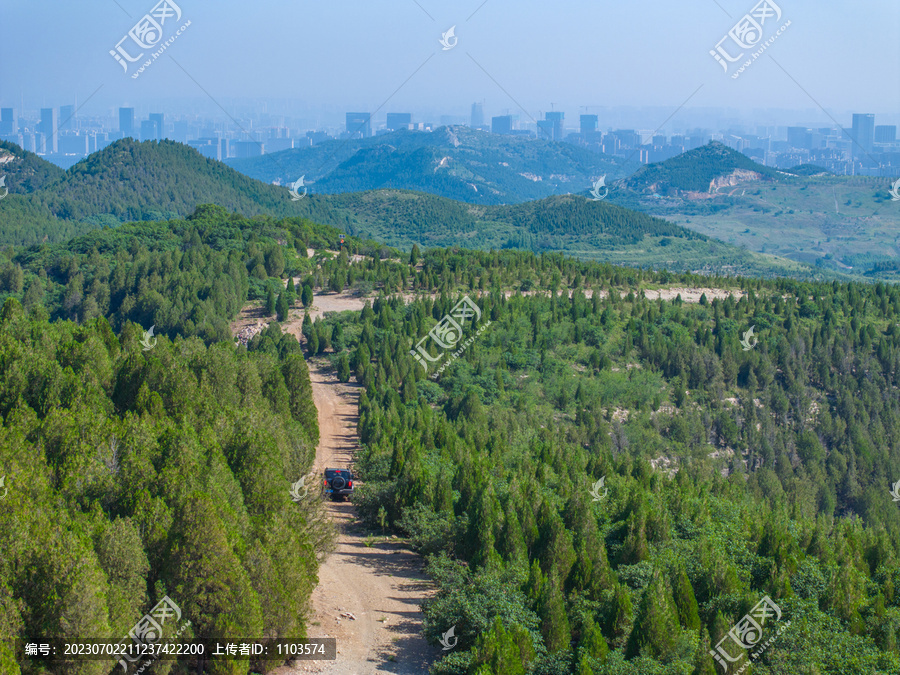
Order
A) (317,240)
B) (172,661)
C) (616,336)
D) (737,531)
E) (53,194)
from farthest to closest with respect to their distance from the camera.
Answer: (53,194) < (317,240) < (616,336) < (737,531) < (172,661)

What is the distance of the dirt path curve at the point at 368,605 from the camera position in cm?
2541

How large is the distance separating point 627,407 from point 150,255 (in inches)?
1868

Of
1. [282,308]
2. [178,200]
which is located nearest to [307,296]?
[282,308]

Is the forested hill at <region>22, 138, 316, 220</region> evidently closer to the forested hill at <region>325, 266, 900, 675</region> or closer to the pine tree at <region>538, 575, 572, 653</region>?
the forested hill at <region>325, 266, 900, 675</region>

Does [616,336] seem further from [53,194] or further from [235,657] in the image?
[53,194]

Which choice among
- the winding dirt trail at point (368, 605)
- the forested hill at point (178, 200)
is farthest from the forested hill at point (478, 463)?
the forested hill at point (178, 200)

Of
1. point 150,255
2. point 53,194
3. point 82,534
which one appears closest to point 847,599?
point 82,534

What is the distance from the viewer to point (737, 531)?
36.4 metres

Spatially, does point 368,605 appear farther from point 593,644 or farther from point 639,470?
point 639,470
